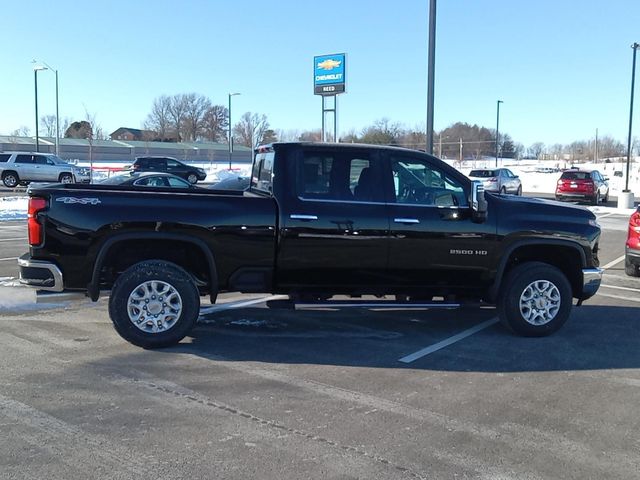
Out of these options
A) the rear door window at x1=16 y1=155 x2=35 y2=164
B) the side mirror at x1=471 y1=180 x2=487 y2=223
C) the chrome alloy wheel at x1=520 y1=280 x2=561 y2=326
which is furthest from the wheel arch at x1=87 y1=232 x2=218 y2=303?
the rear door window at x1=16 y1=155 x2=35 y2=164

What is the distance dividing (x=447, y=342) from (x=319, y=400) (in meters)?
2.21

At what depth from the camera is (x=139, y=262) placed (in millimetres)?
6234

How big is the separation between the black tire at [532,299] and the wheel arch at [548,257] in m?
0.12

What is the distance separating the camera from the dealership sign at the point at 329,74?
32.4 metres

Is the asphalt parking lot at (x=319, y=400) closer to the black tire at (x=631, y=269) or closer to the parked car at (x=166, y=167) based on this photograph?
the black tire at (x=631, y=269)

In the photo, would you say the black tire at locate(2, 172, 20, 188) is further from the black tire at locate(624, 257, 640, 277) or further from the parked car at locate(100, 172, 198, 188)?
the black tire at locate(624, 257, 640, 277)

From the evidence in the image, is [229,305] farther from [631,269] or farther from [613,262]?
[613,262]

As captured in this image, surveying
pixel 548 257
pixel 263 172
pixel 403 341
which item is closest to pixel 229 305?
pixel 263 172

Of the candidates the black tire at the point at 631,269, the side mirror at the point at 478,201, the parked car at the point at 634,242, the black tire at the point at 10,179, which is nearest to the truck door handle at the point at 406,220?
the side mirror at the point at 478,201

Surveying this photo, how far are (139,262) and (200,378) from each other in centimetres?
150

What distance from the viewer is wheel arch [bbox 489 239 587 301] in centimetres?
670

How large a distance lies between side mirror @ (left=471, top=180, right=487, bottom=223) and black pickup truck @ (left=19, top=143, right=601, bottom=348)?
0.02m

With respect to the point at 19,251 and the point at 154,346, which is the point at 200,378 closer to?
the point at 154,346

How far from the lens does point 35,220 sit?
5.90 m
